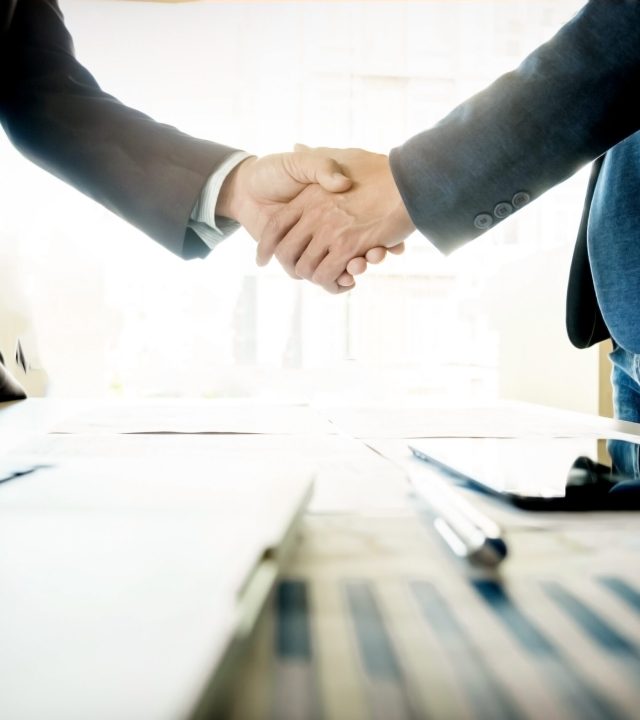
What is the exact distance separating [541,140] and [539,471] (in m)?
0.40

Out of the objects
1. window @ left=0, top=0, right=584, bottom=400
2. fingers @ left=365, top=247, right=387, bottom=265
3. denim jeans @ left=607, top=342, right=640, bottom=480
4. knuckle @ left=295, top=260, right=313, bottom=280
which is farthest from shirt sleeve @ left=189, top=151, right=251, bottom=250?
window @ left=0, top=0, right=584, bottom=400

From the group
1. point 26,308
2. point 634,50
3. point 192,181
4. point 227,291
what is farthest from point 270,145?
point 634,50

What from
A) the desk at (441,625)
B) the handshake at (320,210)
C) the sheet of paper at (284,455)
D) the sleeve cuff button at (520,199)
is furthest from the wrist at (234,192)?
the desk at (441,625)

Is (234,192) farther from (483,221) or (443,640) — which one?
(443,640)

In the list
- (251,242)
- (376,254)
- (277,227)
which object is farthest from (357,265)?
(251,242)

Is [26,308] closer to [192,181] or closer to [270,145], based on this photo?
[192,181]

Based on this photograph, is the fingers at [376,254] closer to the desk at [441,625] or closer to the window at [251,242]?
the desk at [441,625]

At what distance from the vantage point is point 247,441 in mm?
521

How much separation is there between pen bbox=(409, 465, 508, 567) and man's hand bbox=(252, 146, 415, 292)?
66 cm

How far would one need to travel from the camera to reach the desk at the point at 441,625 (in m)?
0.12

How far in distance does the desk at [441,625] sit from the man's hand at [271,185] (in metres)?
0.73

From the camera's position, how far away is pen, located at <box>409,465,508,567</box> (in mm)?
201

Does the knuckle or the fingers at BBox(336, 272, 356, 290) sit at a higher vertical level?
the knuckle

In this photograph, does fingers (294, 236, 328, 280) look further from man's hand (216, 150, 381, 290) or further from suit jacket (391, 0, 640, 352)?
suit jacket (391, 0, 640, 352)
